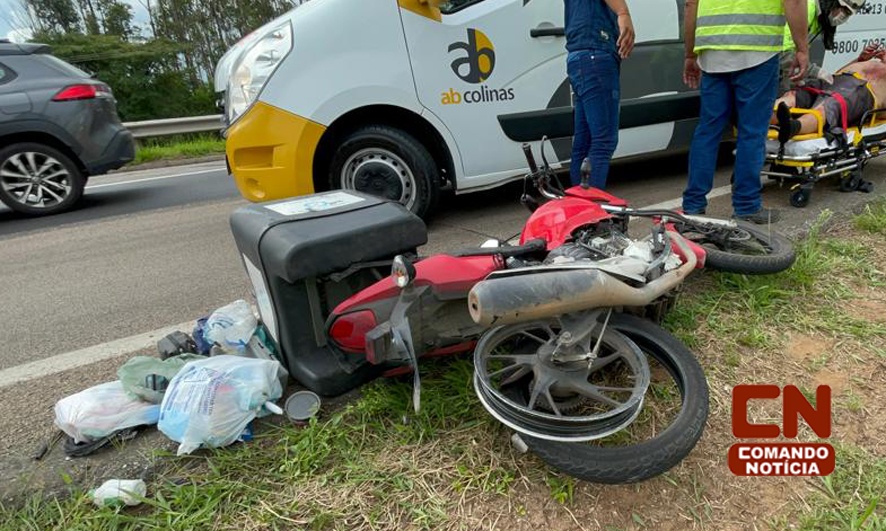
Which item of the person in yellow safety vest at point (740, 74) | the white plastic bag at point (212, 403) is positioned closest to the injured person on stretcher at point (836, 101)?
the person in yellow safety vest at point (740, 74)

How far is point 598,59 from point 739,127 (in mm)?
925

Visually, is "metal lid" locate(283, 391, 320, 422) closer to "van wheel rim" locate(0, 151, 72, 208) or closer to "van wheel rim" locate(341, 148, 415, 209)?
"van wheel rim" locate(341, 148, 415, 209)

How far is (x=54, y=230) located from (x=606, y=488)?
212 inches

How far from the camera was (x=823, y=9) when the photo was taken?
3.58 m

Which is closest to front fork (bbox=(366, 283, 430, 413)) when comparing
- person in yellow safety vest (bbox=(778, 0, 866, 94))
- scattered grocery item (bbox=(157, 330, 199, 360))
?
scattered grocery item (bbox=(157, 330, 199, 360))

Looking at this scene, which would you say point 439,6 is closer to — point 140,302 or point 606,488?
point 140,302

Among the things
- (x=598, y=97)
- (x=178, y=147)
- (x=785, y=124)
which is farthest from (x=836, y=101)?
(x=178, y=147)

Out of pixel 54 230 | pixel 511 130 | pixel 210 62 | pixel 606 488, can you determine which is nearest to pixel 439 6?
pixel 511 130

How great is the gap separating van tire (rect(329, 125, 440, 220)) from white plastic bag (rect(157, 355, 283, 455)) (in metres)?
2.00

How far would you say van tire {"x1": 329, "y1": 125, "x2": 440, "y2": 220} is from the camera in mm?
A: 3568

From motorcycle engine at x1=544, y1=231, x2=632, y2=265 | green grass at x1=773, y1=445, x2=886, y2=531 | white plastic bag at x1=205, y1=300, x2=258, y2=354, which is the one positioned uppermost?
motorcycle engine at x1=544, y1=231, x2=632, y2=265

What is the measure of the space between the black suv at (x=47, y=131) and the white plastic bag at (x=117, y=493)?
5282 mm

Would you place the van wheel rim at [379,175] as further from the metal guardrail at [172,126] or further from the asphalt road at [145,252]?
the metal guardrail at [172,126]

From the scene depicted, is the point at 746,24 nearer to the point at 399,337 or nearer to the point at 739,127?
the point at 739,127
